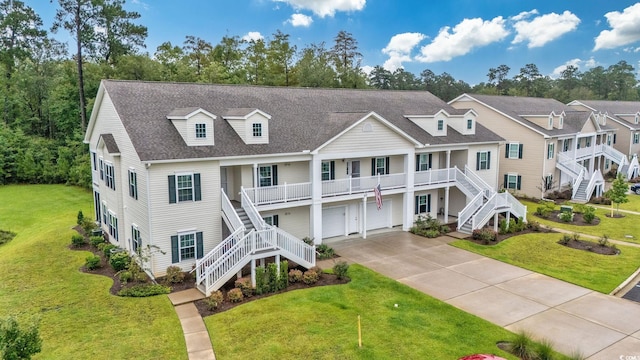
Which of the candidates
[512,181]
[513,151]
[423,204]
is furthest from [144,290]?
[513,151]

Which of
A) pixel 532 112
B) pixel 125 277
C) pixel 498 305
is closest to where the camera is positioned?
pixel 498 305

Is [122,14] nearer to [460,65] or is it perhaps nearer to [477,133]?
[477,133]

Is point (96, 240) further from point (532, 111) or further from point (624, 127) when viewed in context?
point (624, 127)

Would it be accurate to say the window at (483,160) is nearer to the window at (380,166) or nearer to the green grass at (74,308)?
the window at (380,166)

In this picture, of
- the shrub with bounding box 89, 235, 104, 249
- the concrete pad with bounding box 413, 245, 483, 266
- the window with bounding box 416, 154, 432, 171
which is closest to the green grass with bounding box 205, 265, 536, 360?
the concrete pad with bounding box 413, 245, 483, 266

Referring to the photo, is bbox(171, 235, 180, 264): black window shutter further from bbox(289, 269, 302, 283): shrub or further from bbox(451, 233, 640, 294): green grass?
bbox(451, 233, 640, 294): green grass

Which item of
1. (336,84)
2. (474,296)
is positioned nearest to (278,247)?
(474,296)
